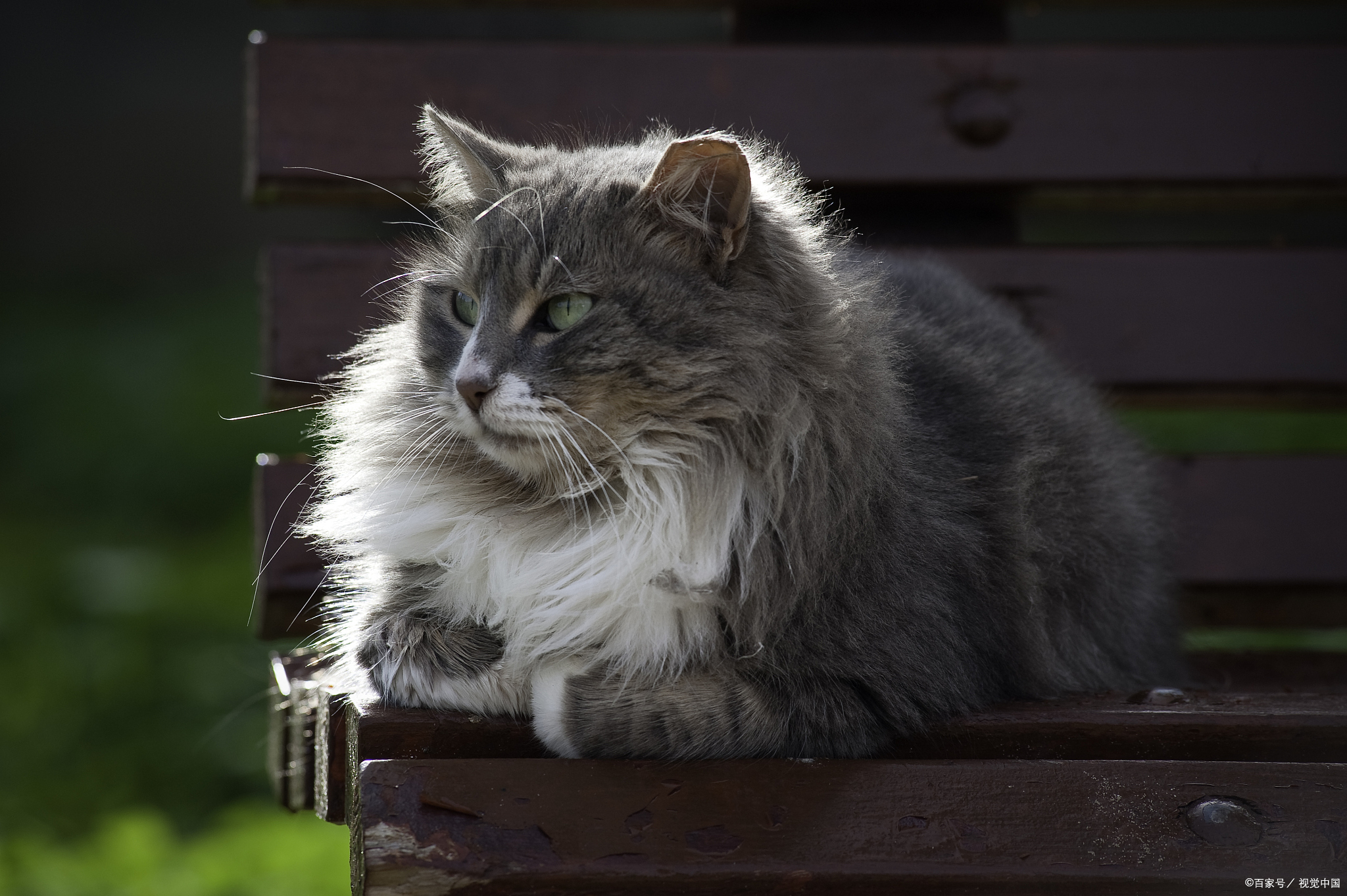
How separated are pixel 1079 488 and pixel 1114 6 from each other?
4.54 ft

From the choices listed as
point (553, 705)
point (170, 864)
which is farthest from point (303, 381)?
point (170, 864)

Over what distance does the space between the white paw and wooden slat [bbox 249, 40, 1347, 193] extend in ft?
4.58

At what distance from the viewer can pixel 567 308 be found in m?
1.70

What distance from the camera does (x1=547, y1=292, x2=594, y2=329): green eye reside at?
1.68m

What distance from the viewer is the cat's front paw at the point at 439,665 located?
5.38 feet

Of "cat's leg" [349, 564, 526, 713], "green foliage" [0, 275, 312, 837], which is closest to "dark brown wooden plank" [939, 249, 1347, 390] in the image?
"cat's leg" [349, 564, 526, 713]

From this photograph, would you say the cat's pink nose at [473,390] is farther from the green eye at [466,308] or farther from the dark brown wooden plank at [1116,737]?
the dark brown wooden plank at [1116,737]

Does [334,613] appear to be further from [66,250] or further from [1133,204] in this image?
[66,250]

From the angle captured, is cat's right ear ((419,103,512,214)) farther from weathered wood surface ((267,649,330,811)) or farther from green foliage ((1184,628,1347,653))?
green foliage ((1184,628,1347,653))

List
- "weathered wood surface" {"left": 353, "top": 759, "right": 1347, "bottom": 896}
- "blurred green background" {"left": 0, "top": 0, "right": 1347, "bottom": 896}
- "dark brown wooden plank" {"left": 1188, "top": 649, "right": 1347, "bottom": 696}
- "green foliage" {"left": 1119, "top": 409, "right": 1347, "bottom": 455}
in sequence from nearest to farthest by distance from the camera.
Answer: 1. "weathered wood surface" {"left": 353, "top": 759, "right": 1347, "bottom": 896}
2. "dark brown wooden plank" {"left": 1188, "top": 649, "right": 1347, "bottom": 696}
3. "blurred green background" {"left": 0, "top": 0, "right": 1347, "bottom": 896}
4. "green foliage" {"left": 1119, "top": 409, "right": 1347, "bottom": 455}

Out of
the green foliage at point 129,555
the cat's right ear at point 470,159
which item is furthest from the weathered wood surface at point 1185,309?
the green foliage at point 129,555

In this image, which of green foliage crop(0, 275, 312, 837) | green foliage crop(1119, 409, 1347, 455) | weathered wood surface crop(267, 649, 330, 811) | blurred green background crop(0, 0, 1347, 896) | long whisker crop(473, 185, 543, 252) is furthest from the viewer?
green foliage crop(1119, 409, 1347, 455)

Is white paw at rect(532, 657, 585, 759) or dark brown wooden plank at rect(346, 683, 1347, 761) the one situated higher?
white paw at rect(532, 657, 585, 759)

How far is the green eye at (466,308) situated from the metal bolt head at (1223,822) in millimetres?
1184
